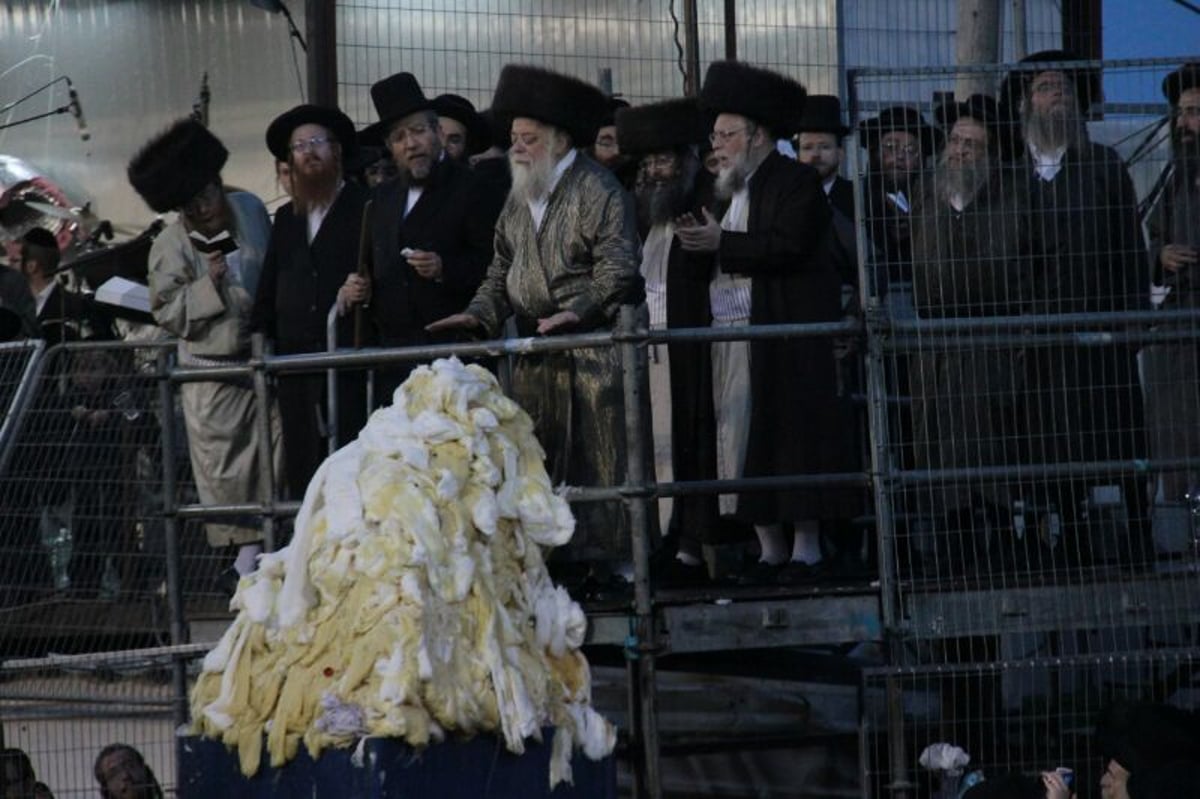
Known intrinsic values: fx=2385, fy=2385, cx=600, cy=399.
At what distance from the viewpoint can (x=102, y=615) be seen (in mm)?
9852

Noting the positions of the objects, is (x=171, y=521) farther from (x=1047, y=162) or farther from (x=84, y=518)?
(x=1047, y=162)

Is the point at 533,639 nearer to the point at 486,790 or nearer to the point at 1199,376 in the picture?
the point at 486,790

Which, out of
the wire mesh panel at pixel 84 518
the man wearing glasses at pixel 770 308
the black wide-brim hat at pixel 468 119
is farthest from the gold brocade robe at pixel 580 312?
the black wide-brim hat at pixel 468 119

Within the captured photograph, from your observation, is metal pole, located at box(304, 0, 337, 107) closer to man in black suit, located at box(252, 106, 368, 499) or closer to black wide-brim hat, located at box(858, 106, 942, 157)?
man in black suit, located at box(252, 106, 368, 499)

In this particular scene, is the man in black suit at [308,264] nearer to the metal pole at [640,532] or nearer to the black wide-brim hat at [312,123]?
the black wide-brim hat at [312,123]

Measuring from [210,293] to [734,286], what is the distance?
2.45 meters

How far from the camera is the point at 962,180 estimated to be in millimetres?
8945

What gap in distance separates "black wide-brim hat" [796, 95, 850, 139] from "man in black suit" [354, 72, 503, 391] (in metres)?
1.74

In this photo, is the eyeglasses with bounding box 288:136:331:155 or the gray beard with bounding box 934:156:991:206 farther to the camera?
the eyeglasses with bounding box 288:136:331:155

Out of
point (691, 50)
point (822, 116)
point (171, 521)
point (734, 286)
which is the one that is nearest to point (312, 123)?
point (171, 521)

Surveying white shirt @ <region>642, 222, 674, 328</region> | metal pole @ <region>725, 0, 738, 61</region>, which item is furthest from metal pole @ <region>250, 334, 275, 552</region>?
metal pole @ <region>725, 0, 738, 61</region>

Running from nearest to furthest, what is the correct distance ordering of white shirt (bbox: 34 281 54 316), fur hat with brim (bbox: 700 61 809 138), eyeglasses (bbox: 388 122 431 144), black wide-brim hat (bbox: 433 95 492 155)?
fur hat with brim (bbox: 700 61 809 138)
eyeglasses (bbox: 388 122 431 144)
black wide-brim hat (bbox: 433 95 492 155)
white shirt (bbox: 34 281 54 316)

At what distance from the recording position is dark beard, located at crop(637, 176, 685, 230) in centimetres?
1064

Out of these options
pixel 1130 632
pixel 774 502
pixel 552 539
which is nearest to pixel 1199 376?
pixel 1130 632
